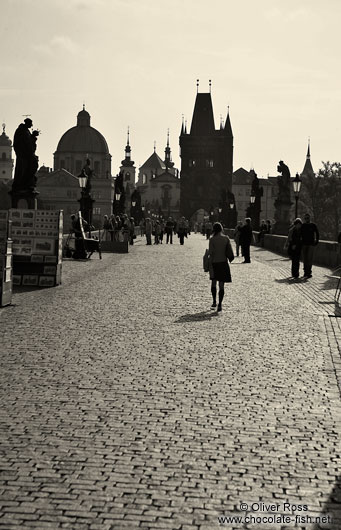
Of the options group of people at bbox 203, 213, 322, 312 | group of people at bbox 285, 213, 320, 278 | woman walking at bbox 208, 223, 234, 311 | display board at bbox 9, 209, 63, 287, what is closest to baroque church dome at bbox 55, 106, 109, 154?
group of people at bbox 203, 213, 322, 312

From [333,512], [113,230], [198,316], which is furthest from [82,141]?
[333,512]

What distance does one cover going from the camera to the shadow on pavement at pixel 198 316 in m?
13.2

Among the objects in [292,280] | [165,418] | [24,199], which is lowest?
[292,280]

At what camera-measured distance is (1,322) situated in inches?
494

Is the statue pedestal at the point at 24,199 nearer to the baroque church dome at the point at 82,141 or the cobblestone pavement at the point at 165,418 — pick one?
the cobblestone pavement at the point at 165,418

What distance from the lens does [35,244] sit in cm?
1978

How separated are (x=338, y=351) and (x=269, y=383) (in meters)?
2.38

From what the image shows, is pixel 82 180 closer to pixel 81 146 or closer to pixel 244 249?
pixel 244 249

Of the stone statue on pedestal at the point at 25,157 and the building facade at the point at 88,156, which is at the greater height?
the building facade at the point at 88,156

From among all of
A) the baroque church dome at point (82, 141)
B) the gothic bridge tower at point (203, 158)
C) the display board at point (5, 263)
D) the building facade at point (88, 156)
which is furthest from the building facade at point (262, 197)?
the display board at point (5, 263)

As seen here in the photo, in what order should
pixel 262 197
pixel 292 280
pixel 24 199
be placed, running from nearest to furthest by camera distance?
pixel 292 280, pixel 24 199, pixel 262 197

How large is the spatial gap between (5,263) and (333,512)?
36.9ft

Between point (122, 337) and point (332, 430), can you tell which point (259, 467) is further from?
point (122, 337)

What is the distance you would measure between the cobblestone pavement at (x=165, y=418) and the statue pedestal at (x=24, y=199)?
394 inches
